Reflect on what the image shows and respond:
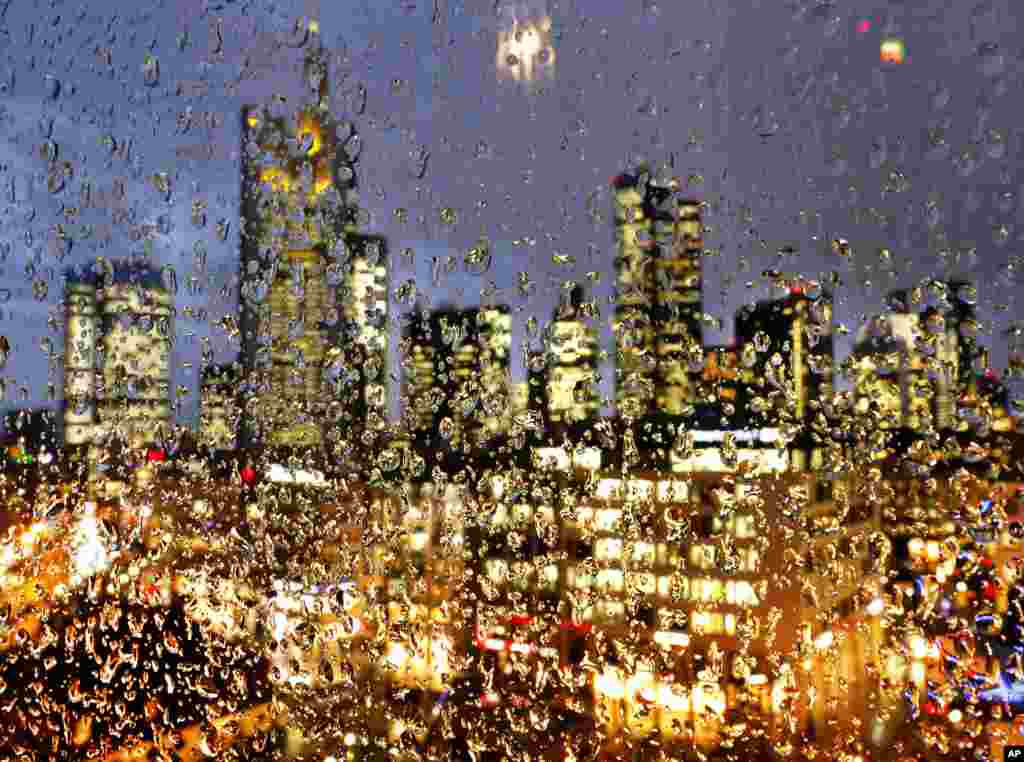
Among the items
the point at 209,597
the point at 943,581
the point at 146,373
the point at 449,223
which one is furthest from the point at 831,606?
the point at 146,373

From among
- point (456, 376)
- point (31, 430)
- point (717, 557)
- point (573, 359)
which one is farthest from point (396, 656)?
point (31, 430)

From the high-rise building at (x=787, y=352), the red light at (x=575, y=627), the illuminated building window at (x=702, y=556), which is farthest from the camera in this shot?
the illuminated building window at (x=702, y=556)

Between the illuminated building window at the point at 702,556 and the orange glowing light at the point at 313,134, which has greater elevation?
the orange glowing light at the point at 313,134

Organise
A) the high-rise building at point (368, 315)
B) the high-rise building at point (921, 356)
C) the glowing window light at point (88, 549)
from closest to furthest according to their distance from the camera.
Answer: the high-rise building at point (921, 356) → the high-rise building at point (368, 315) → the glowing window light at point (88, 549)

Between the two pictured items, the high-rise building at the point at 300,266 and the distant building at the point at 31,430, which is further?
the distant building at the point at 31,430

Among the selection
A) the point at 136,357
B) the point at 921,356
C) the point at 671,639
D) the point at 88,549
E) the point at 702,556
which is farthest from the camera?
the point at 702,556

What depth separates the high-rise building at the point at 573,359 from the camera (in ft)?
7.42

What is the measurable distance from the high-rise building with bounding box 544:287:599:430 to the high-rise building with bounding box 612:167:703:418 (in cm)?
9

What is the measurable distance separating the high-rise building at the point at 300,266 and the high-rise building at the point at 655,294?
2.68ft

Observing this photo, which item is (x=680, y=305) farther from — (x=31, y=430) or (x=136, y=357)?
(x=31, y=430)

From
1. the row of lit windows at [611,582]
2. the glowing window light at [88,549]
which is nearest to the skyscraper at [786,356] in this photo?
the row of lit windows at [611,582]

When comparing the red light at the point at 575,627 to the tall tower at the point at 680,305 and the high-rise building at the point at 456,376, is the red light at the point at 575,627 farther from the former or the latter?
the tall tower at the point at 680,305

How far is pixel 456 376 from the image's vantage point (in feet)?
7.80

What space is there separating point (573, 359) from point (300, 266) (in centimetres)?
109
